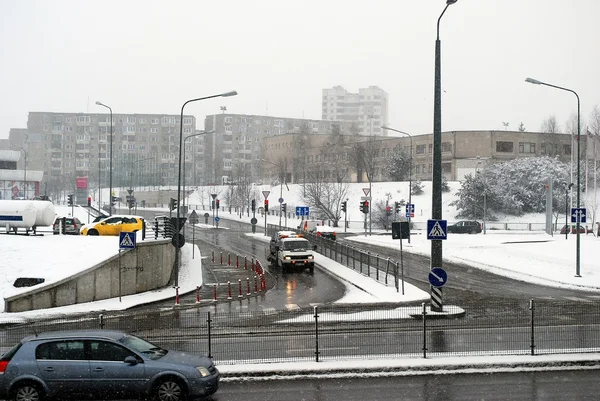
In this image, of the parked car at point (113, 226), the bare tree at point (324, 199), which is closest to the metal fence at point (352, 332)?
the parked car at point (113, 226)

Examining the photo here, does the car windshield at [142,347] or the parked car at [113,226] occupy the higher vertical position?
the parked car at [113,226]

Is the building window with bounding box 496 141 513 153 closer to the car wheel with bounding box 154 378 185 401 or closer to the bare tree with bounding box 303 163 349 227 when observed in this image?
the bare tree with bounding box 303 163 349 227

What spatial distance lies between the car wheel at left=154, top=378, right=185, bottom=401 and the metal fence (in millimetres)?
3188

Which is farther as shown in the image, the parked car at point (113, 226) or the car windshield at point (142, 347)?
the parked car at point (113, 226)

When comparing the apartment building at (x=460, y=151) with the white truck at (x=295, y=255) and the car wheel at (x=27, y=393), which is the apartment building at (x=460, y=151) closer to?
the white truck at (x=295, y=255)

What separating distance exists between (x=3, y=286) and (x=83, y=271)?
2.89m

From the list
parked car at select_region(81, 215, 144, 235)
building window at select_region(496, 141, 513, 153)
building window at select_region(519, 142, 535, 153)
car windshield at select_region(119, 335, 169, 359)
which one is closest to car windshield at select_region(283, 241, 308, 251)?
parked car at select_region(81, 215, 144, 235)

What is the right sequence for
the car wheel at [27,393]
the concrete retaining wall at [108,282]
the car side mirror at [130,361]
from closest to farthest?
1. the car wheel at [27,393]
2. the car side mirror at [130,361]
3. the concrete retaining wall at [108,282]

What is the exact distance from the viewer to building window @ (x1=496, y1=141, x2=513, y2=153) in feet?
314

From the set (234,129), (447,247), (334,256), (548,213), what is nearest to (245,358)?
(334,256)

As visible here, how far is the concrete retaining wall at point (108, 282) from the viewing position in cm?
2330

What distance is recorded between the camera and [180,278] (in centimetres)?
3231

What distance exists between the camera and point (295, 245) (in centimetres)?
3591

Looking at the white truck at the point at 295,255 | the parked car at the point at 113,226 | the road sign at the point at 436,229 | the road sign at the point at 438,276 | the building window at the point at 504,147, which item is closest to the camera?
the road sign at the point at 438,276
